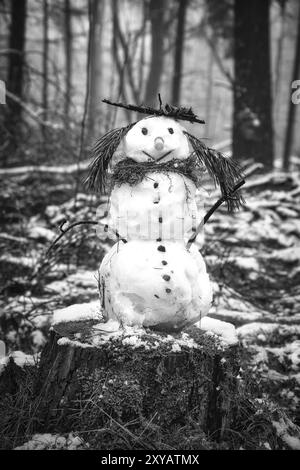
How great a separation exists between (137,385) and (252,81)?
667cm

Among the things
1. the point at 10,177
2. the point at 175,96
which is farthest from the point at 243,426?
the point at 175,96

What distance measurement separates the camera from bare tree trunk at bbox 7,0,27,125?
286 inches

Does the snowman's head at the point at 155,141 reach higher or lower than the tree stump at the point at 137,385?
higher

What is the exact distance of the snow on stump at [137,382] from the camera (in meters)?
2.04

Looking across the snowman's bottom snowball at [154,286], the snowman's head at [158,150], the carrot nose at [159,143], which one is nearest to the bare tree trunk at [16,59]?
the snowman's head at [158,150]

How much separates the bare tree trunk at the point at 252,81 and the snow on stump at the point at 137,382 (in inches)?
230

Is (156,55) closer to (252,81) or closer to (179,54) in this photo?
(179,54)

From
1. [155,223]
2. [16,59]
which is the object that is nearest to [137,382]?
[155,223]

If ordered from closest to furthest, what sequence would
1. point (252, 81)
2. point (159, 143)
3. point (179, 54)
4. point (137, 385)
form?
point (137, 385), point (159, 143), point (252, 81), point (179, 54)

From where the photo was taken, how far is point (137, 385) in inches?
80.8

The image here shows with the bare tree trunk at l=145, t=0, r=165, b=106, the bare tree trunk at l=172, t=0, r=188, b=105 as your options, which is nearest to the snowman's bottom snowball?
the bare tree trunk at l=172, t=0, r=188, b=105

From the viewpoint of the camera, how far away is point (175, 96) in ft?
34.4

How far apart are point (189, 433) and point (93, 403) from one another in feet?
1.69

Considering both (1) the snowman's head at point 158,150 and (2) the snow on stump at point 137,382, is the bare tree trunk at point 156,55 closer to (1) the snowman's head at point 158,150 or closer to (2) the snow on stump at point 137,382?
(1) the snowman's head at point 158,150
